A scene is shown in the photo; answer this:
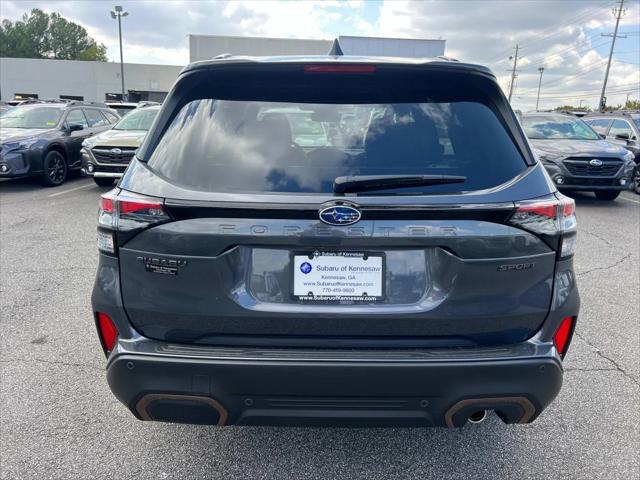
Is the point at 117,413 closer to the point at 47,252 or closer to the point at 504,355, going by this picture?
the point at 504,355

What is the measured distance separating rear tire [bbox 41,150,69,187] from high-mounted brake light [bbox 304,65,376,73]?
9989 millimetres

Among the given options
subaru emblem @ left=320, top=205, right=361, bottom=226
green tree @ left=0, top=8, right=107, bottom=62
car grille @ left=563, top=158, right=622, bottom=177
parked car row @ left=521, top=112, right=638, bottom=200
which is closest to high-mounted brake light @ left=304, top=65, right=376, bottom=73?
subaru emblem @ left=320, top=205, right=361, bottom=226

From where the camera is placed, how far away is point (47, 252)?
6.02 m

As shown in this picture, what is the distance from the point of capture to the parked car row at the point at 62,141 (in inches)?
385

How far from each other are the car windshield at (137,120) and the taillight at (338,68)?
9.68 m

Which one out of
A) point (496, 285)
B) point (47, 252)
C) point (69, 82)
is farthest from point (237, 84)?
point (69, 82)

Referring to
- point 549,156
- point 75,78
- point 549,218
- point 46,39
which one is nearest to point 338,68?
point 549,218

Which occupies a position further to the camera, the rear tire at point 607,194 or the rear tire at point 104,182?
the rear tire at point 104,182

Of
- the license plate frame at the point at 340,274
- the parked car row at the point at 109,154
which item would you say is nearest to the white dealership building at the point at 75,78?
the parked car row at the point at 109,154

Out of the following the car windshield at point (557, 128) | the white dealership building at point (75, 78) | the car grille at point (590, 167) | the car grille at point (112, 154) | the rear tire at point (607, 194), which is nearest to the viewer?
the car grille at point (590, 167)

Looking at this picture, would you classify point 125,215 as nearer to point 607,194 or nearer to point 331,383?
point 331,383

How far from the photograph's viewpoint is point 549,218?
78.2 inches

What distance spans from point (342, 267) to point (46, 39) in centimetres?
12162

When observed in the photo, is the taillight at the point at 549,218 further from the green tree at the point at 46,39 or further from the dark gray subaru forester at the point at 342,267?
the green tree at the point at 46,39
